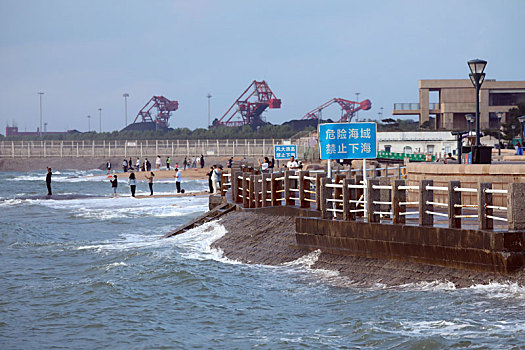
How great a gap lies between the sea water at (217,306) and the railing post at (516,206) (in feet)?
3.50

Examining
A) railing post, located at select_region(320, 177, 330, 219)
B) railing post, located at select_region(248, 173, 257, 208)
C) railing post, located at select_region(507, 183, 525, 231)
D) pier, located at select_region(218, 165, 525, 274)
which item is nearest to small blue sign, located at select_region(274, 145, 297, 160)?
railing post, located at select_region(248, 173, 257, 208)

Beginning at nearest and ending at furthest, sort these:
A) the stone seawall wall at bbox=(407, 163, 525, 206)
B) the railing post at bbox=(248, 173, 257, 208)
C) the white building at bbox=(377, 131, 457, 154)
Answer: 1. the stone seawall wall at bbox=(407, 163, 525, 206)
2. the railing post at bbox=(248, 173, 257, 208)
3. the white building at bbox=(377, 131, 457, 154)

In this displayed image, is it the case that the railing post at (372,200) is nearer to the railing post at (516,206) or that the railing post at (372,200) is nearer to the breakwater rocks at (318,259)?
the breakwater rocks at (318,259)

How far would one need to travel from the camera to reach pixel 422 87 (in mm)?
93625

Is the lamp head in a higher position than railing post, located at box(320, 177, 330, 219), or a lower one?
higher

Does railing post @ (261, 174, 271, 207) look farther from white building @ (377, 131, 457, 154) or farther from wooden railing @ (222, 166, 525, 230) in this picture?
white building @ (377, 131, 457, 154)

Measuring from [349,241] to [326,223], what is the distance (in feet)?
2.99

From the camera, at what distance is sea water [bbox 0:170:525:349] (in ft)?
37.7

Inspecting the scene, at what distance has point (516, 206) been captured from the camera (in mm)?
12797

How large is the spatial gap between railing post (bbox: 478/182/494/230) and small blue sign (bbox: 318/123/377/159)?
4189 millimetres

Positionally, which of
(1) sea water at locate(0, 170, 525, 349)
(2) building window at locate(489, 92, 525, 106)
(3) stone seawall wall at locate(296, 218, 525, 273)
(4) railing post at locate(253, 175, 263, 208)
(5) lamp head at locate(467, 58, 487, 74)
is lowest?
(1) sea water at locate(0, 170, 525, 349)

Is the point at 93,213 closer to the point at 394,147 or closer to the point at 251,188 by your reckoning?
the point at 251,188

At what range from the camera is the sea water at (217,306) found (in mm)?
11500

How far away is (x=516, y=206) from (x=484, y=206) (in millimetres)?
609
